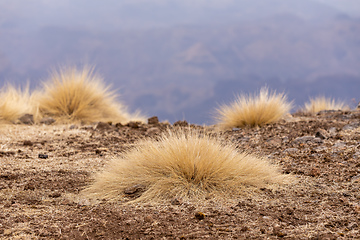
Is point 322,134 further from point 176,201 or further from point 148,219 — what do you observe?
point 148,219

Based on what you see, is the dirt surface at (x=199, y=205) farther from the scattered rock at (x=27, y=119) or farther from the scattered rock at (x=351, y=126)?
the scattered rock at (x=27, y=119)

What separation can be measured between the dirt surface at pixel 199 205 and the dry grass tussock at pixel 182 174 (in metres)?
0.14

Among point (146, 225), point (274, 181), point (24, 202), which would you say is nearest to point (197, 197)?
point (146, 225)

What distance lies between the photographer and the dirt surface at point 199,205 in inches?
99.1

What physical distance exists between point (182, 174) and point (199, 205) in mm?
387

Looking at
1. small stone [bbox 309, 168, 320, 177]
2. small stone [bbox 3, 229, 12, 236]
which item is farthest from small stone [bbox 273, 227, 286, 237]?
small stone [bbox 3, 229, 12, 236]

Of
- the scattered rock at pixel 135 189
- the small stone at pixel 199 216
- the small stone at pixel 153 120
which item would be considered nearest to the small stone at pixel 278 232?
the small stone at pixel 199 216

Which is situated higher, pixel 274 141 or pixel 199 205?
pixel 274 141

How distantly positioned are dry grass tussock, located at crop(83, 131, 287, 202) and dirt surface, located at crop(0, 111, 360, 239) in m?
0.14

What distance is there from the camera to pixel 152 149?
348 centimetres

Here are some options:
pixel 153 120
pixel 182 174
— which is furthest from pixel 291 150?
pixel 153 120

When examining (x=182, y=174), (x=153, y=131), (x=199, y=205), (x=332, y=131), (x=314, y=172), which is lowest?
(x=199, y=205)

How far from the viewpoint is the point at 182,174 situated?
10.8ft

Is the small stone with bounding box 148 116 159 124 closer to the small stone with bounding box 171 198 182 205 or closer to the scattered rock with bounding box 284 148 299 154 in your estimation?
the scattered rock with bounding box 284 148 299 154
